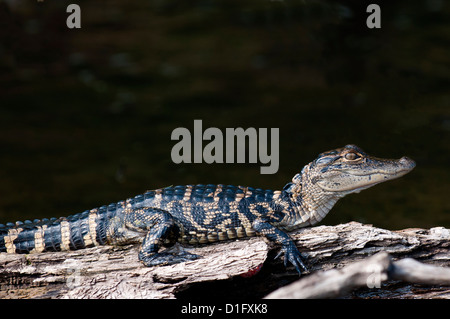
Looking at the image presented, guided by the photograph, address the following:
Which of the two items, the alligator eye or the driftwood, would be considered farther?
the alligator eye

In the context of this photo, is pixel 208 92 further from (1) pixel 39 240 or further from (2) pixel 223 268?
(2) pixel 223 268

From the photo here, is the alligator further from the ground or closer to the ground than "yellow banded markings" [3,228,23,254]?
further from the ground

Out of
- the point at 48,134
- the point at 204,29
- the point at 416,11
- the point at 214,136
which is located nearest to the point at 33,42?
the point at 48,134

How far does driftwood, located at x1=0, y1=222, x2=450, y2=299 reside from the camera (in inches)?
117

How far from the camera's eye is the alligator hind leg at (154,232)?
3137 mm

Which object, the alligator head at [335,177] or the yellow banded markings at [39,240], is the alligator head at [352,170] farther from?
the yellow banded markings at [39,240]

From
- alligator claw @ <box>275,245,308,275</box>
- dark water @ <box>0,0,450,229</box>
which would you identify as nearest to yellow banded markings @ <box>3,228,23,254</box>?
alligator claw @ <box>275,245,308,275</box>

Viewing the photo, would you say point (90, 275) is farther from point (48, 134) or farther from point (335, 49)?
point (335, 49)

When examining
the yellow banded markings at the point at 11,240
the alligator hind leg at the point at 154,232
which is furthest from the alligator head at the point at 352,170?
the yellow banded markings at the point at 11,240

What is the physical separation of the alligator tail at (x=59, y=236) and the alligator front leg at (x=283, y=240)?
872mm

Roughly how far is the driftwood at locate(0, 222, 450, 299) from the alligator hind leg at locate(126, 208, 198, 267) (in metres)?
0.07

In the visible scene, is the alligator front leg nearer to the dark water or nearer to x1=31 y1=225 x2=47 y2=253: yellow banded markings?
x1=31 y1=225 x2=47 y2=253: yellow banded markings

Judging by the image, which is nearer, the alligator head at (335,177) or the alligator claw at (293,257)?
the alligator claw at (293,257)

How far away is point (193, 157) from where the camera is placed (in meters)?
6.70
